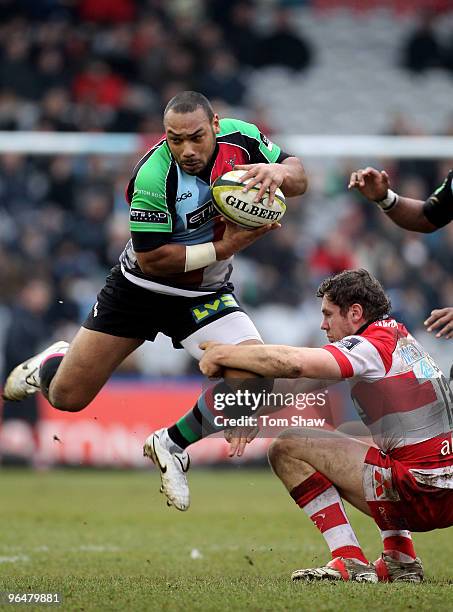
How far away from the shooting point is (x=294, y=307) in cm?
1291

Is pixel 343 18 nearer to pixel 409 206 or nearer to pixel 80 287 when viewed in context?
pixel 80 287

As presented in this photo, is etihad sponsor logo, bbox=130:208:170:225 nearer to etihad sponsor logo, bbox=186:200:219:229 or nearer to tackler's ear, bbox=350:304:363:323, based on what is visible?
etihad sponsor logo, bbox=186:200:219:229

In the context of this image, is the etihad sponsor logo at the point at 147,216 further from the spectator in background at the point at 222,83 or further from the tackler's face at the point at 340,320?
the spectator in background at the point at 222,83

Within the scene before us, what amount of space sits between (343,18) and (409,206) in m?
12.4

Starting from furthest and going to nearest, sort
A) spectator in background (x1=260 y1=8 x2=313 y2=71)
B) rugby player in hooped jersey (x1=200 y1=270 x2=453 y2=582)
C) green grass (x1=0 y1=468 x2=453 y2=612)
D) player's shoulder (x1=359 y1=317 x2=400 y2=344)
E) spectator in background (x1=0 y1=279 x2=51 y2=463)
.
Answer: spectator in background (x1=260 y1=8 x2=313 y2=71)
spectator in background (x1=0 y1=279 x2=51 y2=463)
player's shoulder (x1=359 y1=317 x2=400 y2=344)
rugby player in hooped jersey (x1=200 y1=270 x2=453 y2=582)
green grass (x1=0 y1=468 x2=453 y2=612)


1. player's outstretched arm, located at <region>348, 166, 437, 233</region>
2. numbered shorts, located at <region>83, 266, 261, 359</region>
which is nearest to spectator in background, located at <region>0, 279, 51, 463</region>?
numbered shorts, located at <region>83, 266, 261, 359</region>

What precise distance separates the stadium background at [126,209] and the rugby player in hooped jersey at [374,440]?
18.6 ft

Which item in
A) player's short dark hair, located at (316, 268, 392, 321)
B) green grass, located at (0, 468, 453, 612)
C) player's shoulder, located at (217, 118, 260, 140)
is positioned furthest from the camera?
player's shoulder, located at (217, 118, 260, 140)

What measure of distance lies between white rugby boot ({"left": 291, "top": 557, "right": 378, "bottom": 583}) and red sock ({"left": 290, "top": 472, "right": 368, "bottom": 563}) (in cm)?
6

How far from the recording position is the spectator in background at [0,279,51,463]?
12.2 meters

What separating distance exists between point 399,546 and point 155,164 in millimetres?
2449

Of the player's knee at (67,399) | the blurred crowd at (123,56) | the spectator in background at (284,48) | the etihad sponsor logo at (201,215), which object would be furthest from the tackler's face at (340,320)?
the spectator in background at (284,48)

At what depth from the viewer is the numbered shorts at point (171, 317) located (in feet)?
21.2

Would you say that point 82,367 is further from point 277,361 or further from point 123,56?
point 123,56
